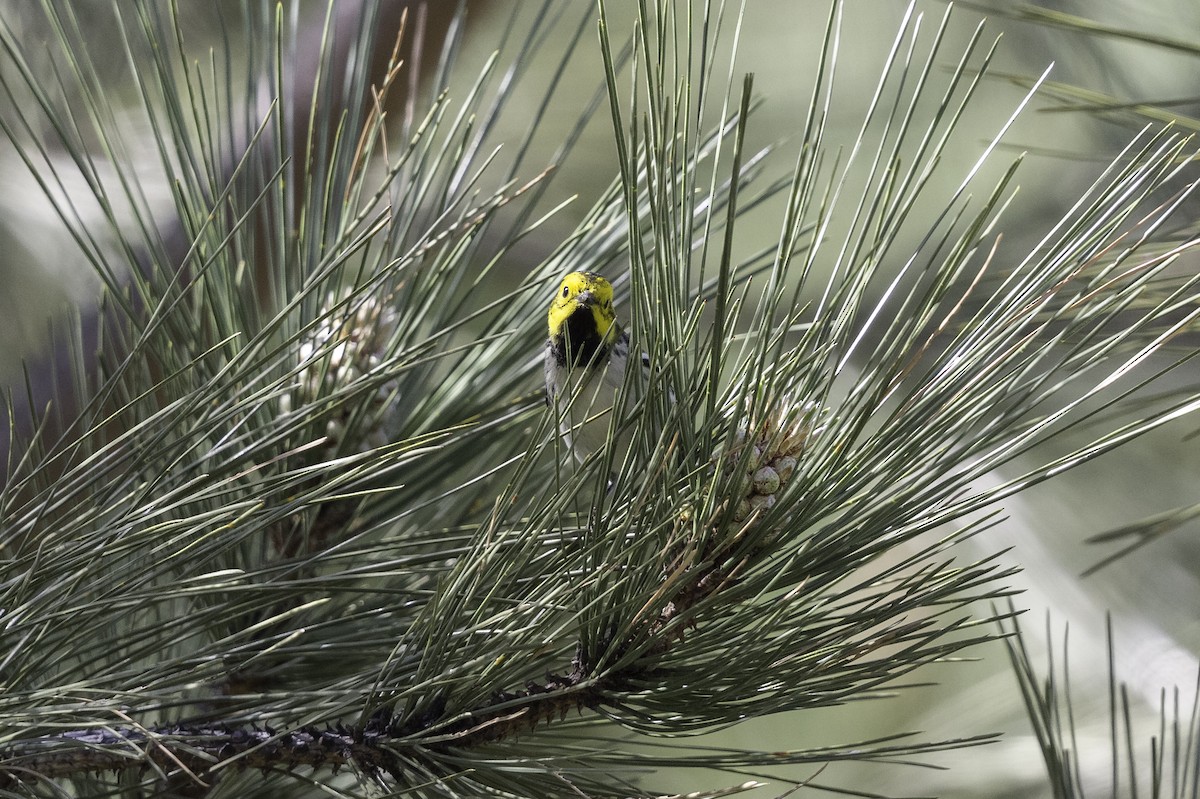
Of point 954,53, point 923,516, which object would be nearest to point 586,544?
point 923,516

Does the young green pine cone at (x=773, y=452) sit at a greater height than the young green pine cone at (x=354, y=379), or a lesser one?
lesser

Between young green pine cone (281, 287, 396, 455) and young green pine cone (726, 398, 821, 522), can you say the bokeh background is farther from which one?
young green pine cone (726, 398, 821, 522)

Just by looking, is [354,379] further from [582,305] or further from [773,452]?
[773,452]

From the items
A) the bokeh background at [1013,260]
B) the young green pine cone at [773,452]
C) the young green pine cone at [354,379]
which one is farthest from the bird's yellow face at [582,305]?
the bokeh background at [1013,260]

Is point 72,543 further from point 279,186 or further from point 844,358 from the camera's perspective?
point 844,358

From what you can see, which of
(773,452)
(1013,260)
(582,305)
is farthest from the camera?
(1013,260)

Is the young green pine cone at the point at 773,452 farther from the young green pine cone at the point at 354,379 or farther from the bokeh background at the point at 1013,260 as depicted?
the bokeh background at the point at 1013,260

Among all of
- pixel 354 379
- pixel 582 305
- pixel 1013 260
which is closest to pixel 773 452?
pixel 582 305

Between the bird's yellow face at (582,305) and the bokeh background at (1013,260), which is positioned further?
the bokeh background at (1013,260)
